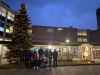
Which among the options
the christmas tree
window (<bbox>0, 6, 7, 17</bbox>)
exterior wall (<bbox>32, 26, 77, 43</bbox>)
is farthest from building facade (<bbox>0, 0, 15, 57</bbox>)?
the christmas tree

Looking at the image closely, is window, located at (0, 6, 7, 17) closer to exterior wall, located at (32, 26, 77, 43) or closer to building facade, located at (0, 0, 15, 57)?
building facade, located at (0, 0, 15, 57)

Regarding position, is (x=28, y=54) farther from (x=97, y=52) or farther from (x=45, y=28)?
(x=45, y=28)

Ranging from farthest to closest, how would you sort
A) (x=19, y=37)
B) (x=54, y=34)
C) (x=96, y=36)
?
(x=96, y=36), (x=54, y=34), (x=19, y=37)

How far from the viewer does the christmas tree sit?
12039 millimetres

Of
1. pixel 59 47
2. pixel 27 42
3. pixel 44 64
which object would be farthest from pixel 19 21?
pixel 59 47

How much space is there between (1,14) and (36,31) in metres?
15.2

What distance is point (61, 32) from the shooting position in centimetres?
3781

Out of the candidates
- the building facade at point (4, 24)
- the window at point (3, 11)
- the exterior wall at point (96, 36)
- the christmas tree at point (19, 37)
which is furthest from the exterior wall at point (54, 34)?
the christmas tree at point (19, 37)

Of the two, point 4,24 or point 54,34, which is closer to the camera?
point 4,24

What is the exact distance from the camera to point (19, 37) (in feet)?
41.7

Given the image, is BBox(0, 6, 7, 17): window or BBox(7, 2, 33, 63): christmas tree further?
BBox(0, 6, 7, 17): window

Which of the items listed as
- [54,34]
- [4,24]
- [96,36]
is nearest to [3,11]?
[4,24]

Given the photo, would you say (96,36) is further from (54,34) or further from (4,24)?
(4,24)

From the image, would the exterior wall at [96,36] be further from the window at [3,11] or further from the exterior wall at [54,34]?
the window at [3,11]
